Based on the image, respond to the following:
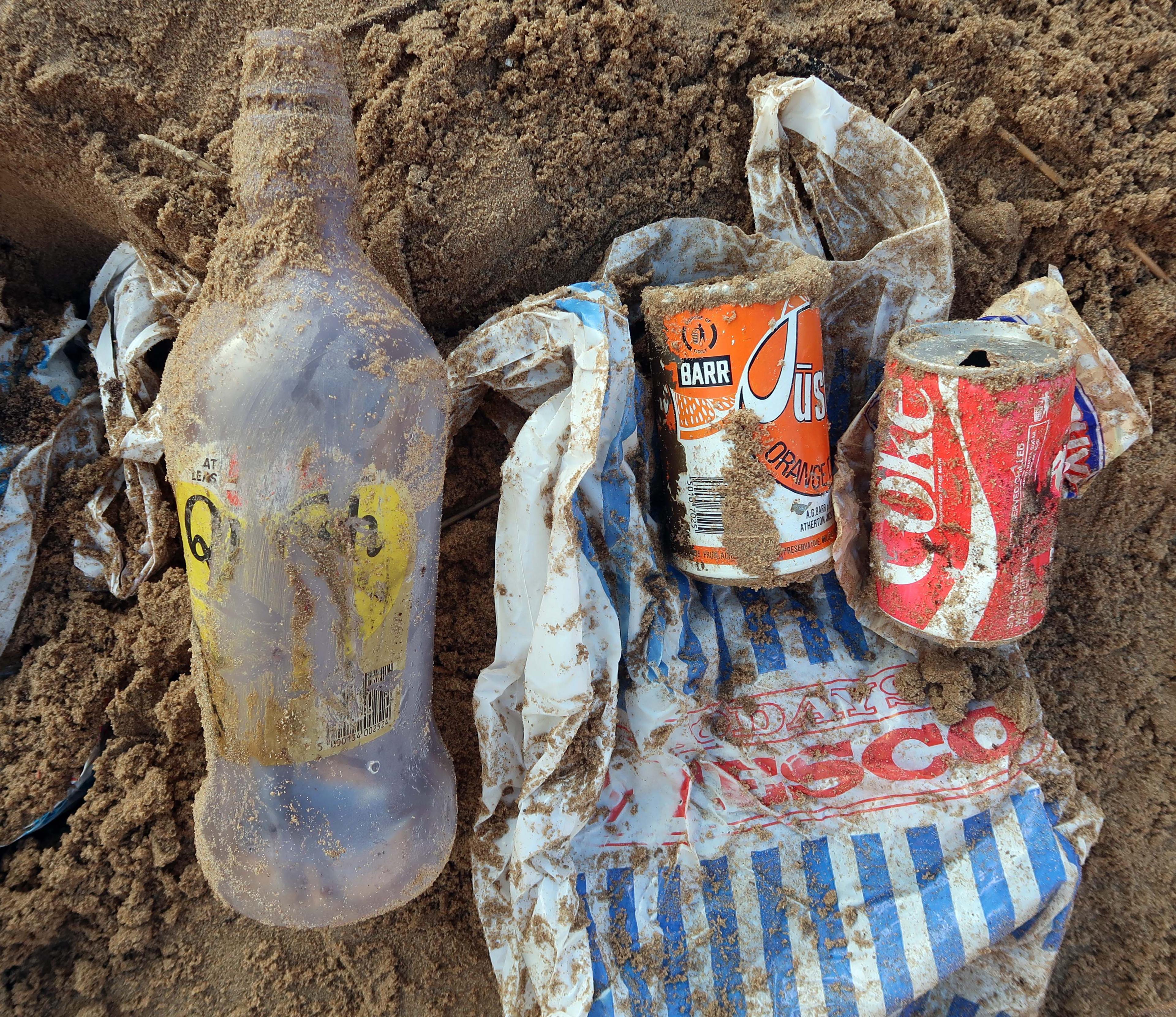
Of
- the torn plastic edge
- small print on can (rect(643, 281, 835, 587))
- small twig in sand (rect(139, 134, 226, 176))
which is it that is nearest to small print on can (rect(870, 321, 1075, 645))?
small print on can (rect(643, 281, 835, 587))

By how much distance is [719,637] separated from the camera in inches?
48.9

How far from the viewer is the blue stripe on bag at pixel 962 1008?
1.18 m

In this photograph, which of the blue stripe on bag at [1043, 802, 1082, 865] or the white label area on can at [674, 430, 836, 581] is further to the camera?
the blue stripe on bag at [1043, 802, 1082, 865]

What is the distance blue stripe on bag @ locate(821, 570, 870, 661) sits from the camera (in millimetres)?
1247

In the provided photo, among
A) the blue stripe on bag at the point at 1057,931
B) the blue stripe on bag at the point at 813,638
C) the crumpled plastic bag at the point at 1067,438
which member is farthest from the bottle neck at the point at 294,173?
the blue stripe on bag at the point at 1057,931

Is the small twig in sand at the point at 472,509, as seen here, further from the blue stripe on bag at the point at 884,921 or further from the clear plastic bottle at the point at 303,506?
the blue stripe on bag at the point at 884,921

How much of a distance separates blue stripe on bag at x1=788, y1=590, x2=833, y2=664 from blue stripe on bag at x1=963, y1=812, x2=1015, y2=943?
317 millimetres

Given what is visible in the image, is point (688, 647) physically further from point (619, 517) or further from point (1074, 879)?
point (1074, 879)

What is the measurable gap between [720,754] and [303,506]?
2.53 ft

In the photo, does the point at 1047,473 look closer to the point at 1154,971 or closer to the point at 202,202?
the point at 1154,971

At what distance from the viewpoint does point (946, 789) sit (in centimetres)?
116

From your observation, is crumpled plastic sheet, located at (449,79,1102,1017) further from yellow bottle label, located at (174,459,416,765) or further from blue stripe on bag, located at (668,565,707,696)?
yellow bottle label, located at (174,459,416,765)

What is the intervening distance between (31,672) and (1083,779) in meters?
1.75

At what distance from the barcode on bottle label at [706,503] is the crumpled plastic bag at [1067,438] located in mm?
212
